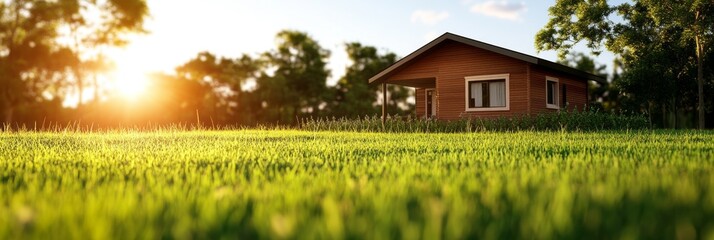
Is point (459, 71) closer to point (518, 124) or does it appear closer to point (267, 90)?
point (518, 124)

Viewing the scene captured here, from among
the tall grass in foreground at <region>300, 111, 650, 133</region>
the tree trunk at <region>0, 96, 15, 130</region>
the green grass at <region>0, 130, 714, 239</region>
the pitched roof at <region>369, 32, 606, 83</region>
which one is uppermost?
the pitched roof at <region>369, 32, 606, 83</region>

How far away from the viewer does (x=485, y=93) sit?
24.0 metres

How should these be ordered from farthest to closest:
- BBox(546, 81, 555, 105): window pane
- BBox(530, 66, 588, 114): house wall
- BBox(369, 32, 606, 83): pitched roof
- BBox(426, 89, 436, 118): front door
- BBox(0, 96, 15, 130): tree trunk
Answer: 1. BBox(0, 96, 15, 130): tree trunk
2. BBox(426, 89, 436, 118): front door
3. BBox(546, 81, 555, 105): window pane
4. BBox(530, 66, 588, 114): house wall
5. BBox(369, 32, 606, 83): pitched roof

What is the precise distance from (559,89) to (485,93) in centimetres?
409

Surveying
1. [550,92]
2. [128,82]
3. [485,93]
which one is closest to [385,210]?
[485,93]

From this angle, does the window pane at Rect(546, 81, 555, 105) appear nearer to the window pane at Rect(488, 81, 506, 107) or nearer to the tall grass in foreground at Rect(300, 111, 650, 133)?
the window pane at Rect(488, 81, 506, 107)

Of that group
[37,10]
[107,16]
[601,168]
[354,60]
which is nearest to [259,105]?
[354,60]

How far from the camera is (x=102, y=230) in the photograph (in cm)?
166

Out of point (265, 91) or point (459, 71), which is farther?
point (265, 91)

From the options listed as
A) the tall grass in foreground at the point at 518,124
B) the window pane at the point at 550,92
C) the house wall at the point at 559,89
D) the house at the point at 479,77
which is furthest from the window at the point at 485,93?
the window pane at the point at 550,92

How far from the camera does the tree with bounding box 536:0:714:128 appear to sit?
27922 mm

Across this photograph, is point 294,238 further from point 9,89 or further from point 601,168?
point 9,89

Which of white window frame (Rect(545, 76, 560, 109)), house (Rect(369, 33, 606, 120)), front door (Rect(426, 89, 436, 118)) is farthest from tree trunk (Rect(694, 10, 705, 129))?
front door (Rect(426, 89, 436, 118))

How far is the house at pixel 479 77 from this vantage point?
22.6m
